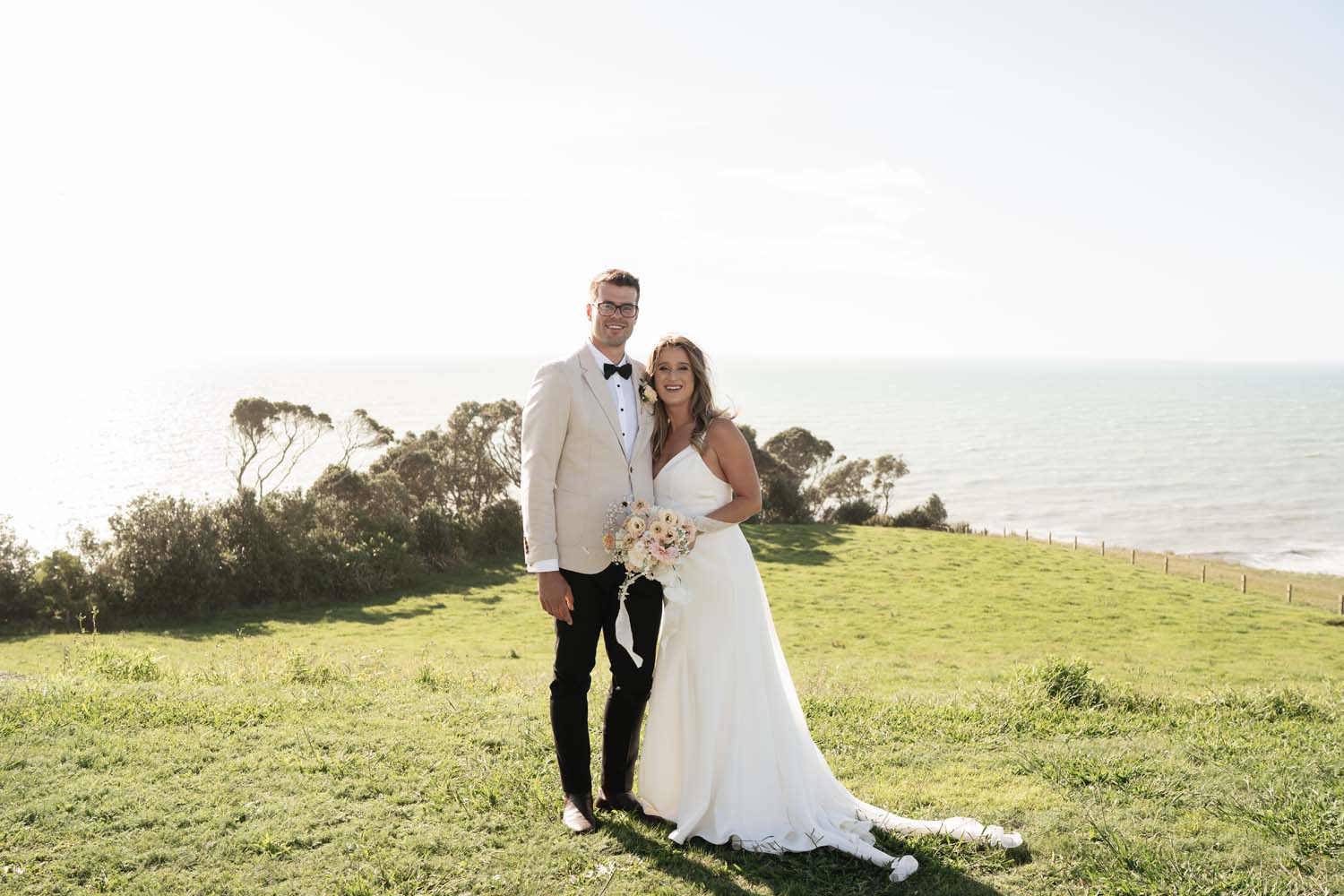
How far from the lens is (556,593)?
13.2 ft

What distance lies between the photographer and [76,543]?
2230 cm

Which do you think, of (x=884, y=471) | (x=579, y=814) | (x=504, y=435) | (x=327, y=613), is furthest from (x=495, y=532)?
(x=579, y=814)

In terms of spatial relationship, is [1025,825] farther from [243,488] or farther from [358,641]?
[243,488]

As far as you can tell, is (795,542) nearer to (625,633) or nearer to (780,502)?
(780,502)

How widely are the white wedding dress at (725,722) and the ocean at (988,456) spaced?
0.79m

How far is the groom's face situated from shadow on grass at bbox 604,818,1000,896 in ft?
7.88

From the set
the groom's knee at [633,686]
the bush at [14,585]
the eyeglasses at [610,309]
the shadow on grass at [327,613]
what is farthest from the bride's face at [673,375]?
the bush at [14,585]

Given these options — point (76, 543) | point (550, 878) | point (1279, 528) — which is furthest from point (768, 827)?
point (1279, 528)

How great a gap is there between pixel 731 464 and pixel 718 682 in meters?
1.08

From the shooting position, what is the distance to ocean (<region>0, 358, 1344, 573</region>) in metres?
52.5

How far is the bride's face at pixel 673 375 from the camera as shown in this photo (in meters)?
4.16

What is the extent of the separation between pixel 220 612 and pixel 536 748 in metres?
20.7

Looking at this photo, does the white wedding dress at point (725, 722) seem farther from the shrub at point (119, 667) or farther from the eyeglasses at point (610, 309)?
the shrub at point (119, 667)

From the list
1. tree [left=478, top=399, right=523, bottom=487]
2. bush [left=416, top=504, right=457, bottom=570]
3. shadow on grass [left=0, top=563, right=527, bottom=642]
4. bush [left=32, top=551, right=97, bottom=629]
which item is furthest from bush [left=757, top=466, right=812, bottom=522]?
bush [left=32, top=551, right=97, bottom=629]
